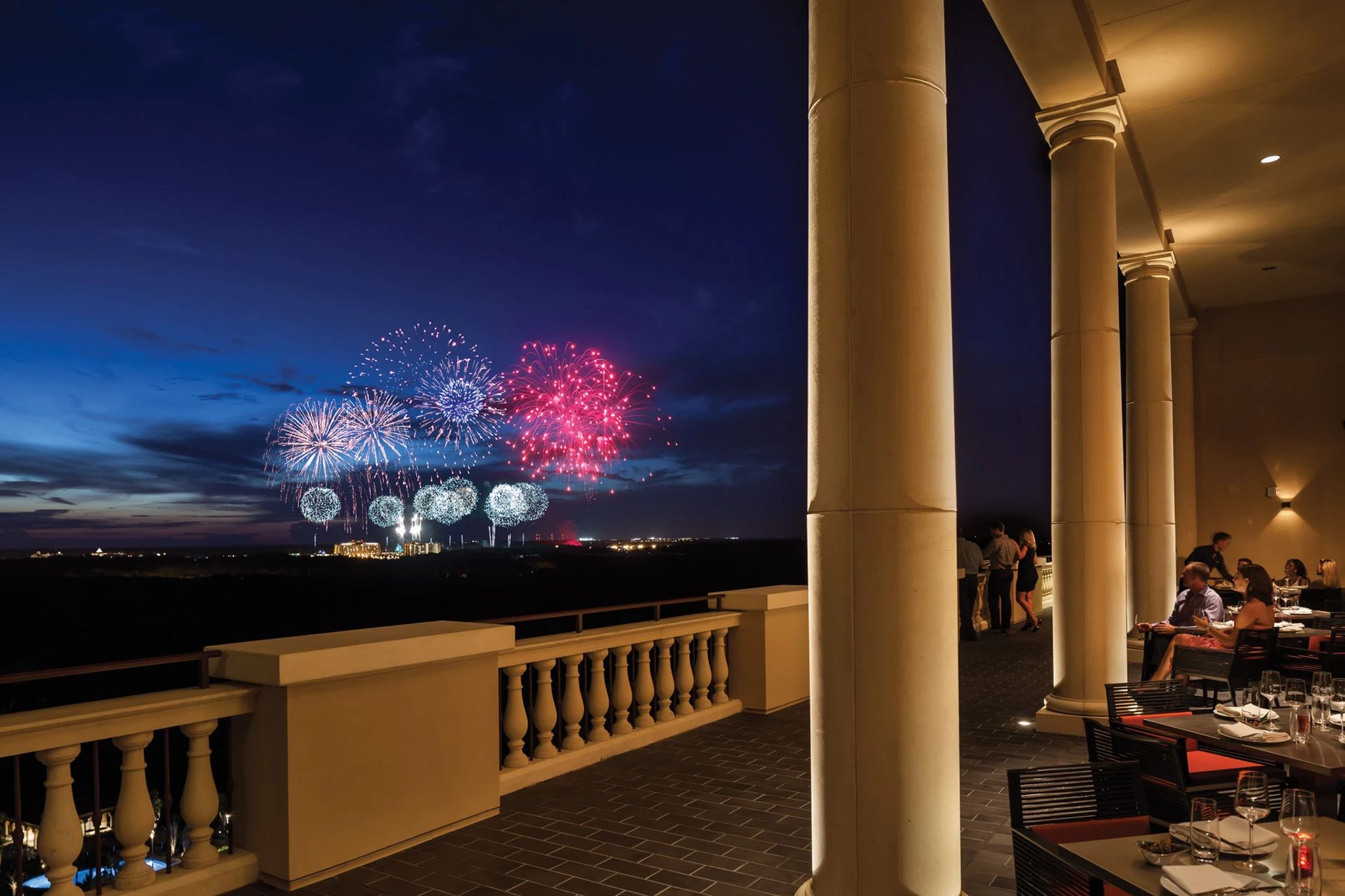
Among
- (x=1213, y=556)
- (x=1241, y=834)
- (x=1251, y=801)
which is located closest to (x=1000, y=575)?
(x=1213, y=556)

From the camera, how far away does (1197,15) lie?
22.0ft

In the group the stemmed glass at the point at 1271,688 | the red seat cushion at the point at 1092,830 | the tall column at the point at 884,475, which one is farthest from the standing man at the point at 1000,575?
the red seat cushion at the point at 1092,830

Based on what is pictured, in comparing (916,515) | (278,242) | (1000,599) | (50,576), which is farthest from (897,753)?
(50,576)

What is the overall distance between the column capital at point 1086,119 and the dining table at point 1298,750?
5101 mm

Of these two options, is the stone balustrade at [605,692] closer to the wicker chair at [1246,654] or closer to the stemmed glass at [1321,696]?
the wicker chair at [1246,654]

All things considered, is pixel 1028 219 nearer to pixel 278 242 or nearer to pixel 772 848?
pixel 772 848

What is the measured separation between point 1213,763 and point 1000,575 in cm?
961

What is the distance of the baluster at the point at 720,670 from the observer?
773cm

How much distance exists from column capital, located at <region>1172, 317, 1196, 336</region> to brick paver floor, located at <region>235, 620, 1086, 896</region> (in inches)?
506

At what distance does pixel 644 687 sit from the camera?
670cm

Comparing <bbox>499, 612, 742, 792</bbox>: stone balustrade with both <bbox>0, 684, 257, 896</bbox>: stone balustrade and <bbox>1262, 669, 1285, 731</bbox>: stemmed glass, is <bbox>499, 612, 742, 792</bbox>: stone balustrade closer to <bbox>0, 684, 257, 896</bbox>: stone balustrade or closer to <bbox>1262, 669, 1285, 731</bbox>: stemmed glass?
<bbox>0, 684, 257, 896</bbox>: stone balustrade

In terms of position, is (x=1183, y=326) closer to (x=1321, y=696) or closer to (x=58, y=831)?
(x=1321, y=696)

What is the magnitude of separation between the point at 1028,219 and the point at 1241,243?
39.2 feet

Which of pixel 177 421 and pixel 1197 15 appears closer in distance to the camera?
pixel 1197 15
